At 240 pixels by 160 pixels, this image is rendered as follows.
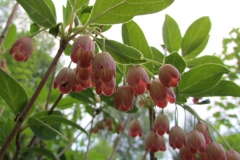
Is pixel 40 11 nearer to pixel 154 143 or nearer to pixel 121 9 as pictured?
pixel 121 9

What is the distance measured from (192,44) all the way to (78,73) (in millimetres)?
1211

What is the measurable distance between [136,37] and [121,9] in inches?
14.1

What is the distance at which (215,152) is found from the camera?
132cm

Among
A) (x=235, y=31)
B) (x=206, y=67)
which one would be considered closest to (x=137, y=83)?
(x=206, y=67)

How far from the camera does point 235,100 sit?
3.86 meters

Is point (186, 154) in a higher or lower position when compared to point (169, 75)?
lower

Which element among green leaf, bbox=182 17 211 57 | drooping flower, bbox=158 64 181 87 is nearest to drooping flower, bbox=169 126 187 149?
drooping flower, bbox=158 64 181 87

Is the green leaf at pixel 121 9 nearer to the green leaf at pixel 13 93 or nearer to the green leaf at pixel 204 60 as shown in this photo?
the green leaf at pixel 13 93

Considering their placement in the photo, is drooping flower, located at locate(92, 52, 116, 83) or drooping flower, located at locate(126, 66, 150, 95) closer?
drooping flower, located at locate(92, 52, 116, 83)

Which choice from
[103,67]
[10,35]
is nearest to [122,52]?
[103,67]

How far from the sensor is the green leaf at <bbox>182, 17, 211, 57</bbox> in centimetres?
200

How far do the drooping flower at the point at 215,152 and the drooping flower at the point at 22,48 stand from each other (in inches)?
39.9

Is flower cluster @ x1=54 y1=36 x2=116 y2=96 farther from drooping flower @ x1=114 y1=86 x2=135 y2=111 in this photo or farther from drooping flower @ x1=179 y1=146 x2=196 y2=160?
drooping flower @ x1=179 y1=146 x2=196 y2=160

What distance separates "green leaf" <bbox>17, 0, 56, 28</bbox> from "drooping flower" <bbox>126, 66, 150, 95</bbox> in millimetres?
424
